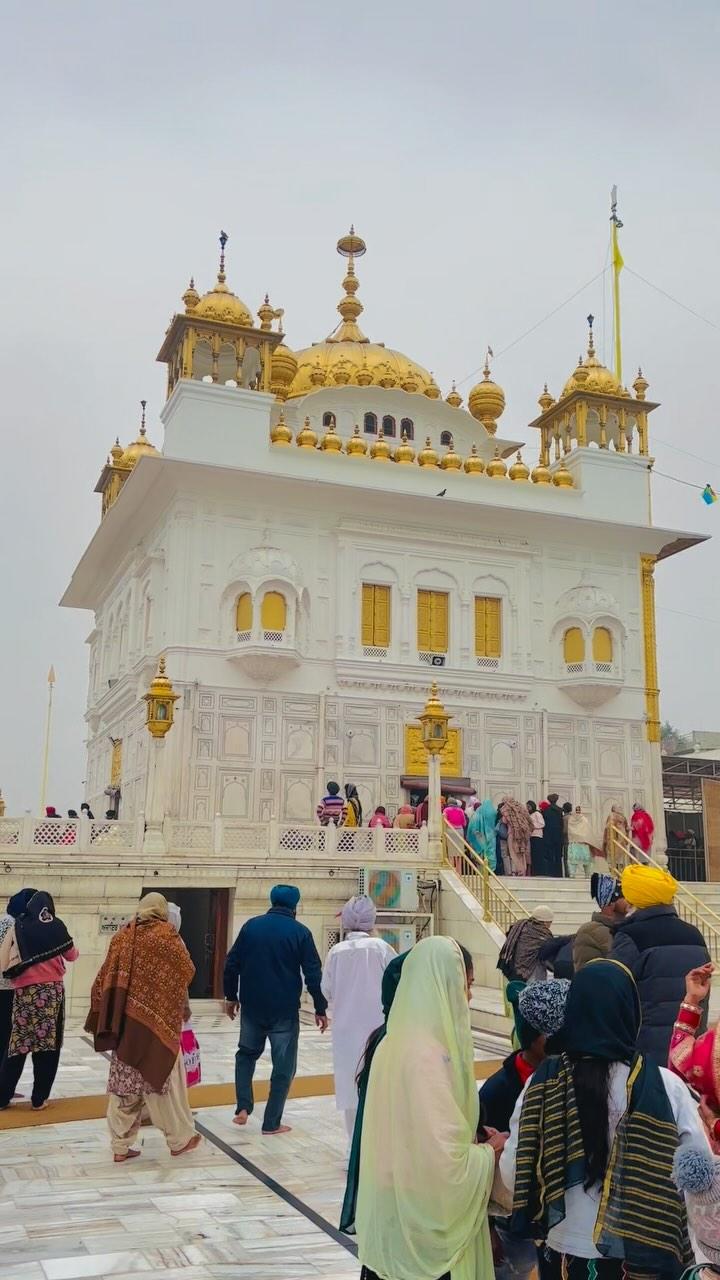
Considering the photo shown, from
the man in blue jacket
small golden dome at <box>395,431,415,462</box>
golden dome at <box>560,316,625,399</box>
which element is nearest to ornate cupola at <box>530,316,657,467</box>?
golden dome at <box>560,316,625,399</box>

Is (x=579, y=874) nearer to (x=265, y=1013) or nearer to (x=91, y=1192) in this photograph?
(x=265, y=1013)

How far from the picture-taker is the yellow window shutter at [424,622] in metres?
20.8

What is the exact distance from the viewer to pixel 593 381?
23.6 metres

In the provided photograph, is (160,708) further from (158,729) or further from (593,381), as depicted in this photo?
(593,381)

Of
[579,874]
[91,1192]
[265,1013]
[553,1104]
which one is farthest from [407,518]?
[553,1104]

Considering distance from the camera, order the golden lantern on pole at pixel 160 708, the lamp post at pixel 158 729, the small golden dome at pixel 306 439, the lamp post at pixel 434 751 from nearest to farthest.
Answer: the lamp post at pixel 158 729 → the golden lantern on pole at pixel 160 708 → the lamp post at pixel 434 751 → the small golden dome at pixel 306 439

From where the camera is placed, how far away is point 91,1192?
213 inches

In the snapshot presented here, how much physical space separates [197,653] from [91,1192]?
14184mm

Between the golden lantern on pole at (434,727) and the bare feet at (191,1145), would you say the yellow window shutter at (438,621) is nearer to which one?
the golden lantern on pole at (434,727)

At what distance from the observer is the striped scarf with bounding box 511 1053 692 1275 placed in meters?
2.89

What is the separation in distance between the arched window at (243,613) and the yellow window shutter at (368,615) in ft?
6.83

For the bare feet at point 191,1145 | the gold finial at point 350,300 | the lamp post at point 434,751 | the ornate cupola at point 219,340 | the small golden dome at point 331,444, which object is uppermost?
the gold finial at point 350,300

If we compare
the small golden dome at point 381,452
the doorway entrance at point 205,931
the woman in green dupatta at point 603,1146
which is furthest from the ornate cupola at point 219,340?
the woman in green dupatta at point 603,1146

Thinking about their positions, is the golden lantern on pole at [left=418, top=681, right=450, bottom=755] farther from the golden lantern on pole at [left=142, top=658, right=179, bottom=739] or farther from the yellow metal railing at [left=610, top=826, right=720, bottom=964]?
the golden lantern on pole at [left=142, top=658, right=179, bottom=739]
